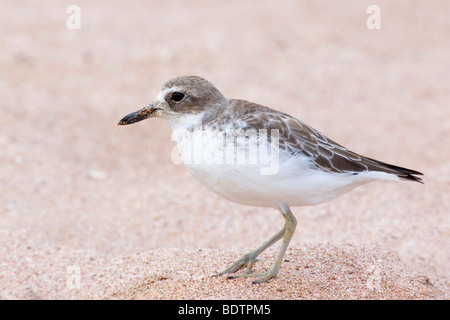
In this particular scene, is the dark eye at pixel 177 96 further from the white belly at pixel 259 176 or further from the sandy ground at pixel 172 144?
the sandy ground at pixel 172 144

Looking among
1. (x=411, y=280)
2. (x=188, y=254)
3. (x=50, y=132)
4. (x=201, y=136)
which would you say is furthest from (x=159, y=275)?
(x=50, y=132)

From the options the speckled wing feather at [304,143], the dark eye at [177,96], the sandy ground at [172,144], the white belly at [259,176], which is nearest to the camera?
the white belly at [259,176]

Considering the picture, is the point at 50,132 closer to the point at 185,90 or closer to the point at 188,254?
the point at 188,254

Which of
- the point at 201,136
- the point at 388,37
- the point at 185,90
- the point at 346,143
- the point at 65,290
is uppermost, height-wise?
the point at 388,37

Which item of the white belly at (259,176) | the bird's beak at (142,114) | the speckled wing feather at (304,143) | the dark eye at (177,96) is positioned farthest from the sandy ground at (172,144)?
the dark eye at (177,96)

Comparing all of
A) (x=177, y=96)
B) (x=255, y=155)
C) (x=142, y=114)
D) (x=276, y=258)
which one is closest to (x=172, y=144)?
(x=142, y=114)

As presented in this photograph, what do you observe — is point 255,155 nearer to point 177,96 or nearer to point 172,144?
point 177,96

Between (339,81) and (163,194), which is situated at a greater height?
(339,81)
